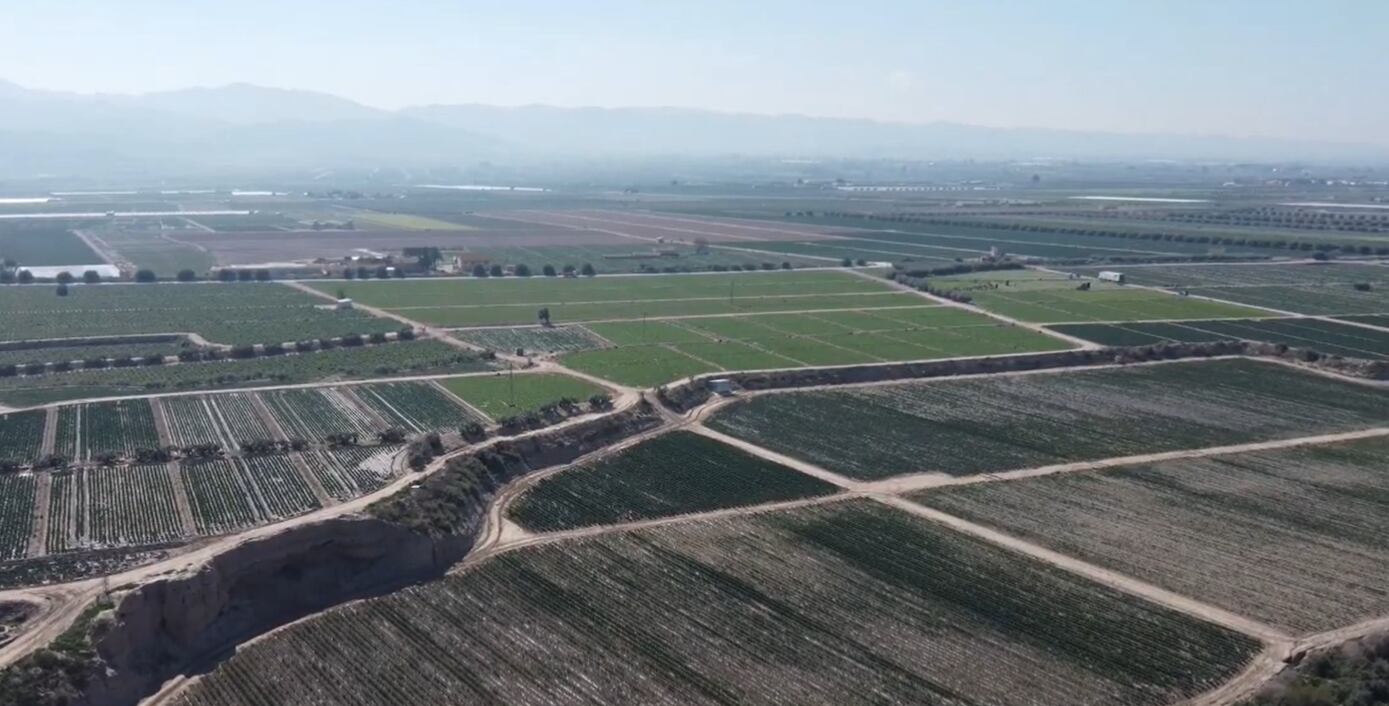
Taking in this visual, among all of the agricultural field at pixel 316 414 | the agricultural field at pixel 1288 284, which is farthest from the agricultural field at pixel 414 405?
the agricultural field at pixel 1288 284

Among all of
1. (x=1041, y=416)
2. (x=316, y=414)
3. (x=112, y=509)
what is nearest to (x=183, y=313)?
(x=316, y=414)

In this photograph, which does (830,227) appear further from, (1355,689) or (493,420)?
(1355,689)

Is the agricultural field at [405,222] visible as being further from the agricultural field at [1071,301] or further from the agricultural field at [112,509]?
the agricultural field at [112,509]

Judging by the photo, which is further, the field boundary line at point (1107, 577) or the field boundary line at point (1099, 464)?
the field boundary line at point (1099, 464)

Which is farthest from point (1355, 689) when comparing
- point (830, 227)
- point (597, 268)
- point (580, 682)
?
point (830, 227)

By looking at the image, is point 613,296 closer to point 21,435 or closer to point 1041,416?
point 1041,416

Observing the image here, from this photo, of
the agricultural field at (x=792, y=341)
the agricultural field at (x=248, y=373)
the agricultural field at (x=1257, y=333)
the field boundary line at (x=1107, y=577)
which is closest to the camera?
the field boundary line at (x=1107, y=577)
